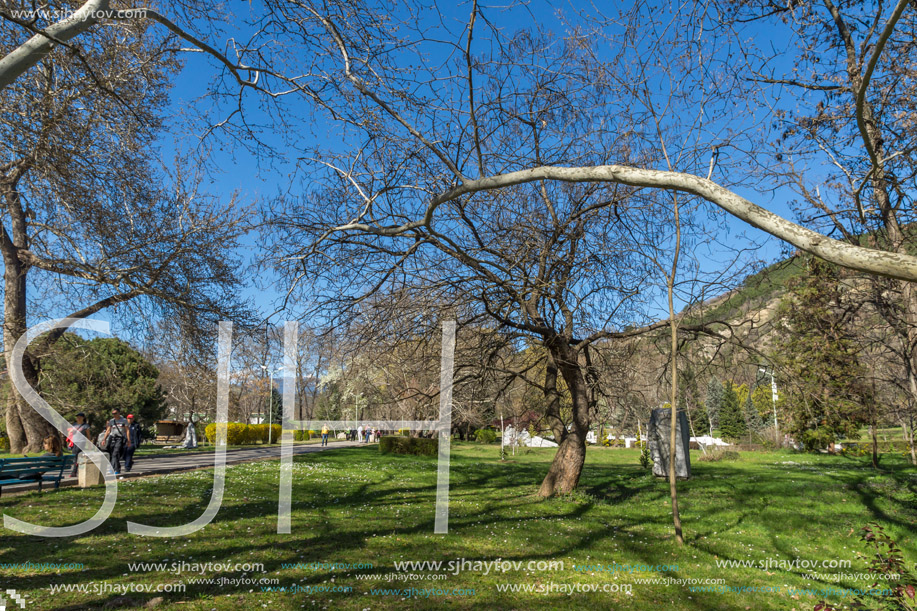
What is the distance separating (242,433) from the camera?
2831 cm

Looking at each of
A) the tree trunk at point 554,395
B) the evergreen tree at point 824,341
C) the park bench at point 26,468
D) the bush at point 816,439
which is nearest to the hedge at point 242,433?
the park bench at point 26,468

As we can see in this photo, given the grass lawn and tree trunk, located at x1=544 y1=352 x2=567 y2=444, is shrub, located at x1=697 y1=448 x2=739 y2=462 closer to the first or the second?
the grass lawn

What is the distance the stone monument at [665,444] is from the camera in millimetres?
12280

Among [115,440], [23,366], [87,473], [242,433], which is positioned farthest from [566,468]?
[242,433]

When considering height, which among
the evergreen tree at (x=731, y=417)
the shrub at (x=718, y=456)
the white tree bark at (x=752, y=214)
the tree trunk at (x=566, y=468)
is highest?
the white tree bark at (x=752, y=214)

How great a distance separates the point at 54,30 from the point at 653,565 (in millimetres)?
7840

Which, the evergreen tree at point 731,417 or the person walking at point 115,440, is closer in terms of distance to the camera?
the person walking at point 115,440

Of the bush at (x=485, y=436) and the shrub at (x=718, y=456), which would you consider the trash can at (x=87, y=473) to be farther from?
the bush at (x=485, y=436)

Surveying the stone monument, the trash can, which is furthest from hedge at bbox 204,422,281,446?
the stone monument

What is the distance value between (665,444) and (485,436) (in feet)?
83.4

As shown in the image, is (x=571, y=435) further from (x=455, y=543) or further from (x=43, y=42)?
(x=43, y=42)

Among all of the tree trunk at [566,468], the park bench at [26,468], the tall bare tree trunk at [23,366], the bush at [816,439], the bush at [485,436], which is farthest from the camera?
the bush at [485,436]

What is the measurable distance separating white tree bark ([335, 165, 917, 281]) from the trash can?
9.79 meters

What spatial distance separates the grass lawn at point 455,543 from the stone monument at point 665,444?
0.74 metres
